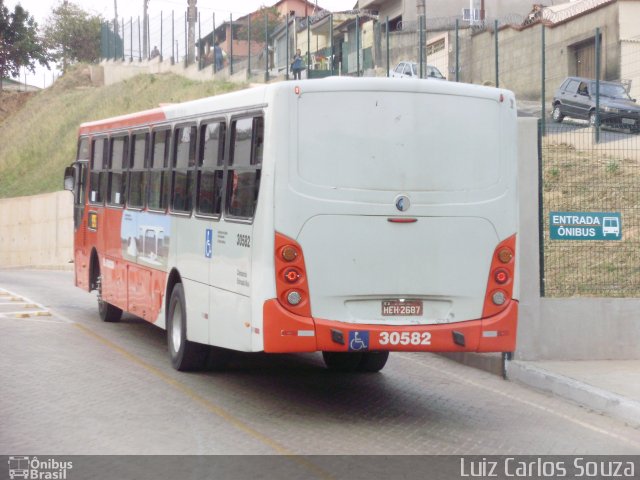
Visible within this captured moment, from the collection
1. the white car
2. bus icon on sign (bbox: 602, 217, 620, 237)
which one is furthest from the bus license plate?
the white car

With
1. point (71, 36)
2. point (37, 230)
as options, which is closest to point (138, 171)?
point (37, 230)

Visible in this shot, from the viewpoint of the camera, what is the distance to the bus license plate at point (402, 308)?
9.77 m

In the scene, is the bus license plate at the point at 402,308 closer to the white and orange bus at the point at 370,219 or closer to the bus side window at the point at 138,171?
→ the white and orange bus at the point at 370,219

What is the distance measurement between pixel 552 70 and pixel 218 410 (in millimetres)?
27022

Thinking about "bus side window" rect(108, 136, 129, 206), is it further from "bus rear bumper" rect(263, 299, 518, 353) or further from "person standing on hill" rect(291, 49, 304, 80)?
"person standing on hill" rect(291, 49, 304, 80)

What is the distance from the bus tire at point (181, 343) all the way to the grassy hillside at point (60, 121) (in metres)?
36.7

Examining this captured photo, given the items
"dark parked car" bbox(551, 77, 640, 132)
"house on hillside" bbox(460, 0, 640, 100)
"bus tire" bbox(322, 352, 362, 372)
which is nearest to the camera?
"bus tire" bbox(322, 352, 362, 372)

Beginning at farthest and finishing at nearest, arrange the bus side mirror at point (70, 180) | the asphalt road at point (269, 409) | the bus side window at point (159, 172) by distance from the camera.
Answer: the bus side mirror at point (70, 180)
the bus side window at point (159, 172)
the asphalt road at point (269, 409)

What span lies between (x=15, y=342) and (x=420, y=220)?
6.99m

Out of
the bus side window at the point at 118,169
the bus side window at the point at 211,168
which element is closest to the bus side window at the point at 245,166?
the bus side window at the point at 211,168

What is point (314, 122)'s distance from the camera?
31.9 feet

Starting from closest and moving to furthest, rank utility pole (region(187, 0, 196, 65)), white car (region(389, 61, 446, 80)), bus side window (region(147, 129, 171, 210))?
bus side window (region(147, 129, 171, 210)) < white car (region(389, 61, 446, 80)) < utility pole (region(187, 0, 196, 65))

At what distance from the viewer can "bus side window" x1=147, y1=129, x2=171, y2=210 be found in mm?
13188

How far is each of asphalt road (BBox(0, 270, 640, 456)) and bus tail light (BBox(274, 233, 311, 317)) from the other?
1028 mm
